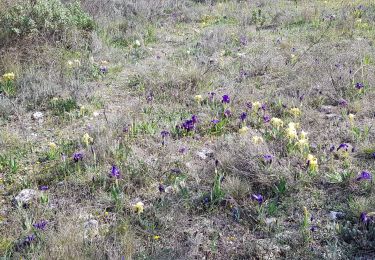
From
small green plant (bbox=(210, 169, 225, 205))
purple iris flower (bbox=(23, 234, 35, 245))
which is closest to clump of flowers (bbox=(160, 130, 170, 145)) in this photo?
small green plant (bbox=(210, 169, 225, 205))

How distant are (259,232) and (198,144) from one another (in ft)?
4.48

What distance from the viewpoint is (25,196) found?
3125mm

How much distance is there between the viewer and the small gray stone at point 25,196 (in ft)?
10.1

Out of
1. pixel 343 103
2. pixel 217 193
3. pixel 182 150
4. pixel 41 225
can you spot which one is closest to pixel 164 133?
pixel 182 150

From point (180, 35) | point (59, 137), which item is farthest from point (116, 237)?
point (180, 35)

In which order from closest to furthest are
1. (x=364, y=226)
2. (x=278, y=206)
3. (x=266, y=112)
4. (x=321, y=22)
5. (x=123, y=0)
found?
(x=364, y=226) → (x=278, y=206) → (x=266, y=112) → (x=321, y=22) → (x=123, y=0)

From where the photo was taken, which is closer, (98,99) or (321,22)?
(98,99)

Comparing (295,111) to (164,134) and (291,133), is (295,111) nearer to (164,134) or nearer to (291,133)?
(291,133)

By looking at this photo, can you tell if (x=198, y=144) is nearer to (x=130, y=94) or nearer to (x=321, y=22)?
(x=130, y=94)

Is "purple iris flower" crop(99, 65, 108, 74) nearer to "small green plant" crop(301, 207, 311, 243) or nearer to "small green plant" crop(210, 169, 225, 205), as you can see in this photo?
"small green plant" crop(210, 169, 225, 205)

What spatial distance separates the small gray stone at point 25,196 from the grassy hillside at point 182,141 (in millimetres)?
16

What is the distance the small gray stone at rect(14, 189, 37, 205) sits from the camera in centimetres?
306

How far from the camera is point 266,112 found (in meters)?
4.45

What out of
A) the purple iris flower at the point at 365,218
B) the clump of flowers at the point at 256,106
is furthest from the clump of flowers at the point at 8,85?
the purple iris flower at the point at 365,218
